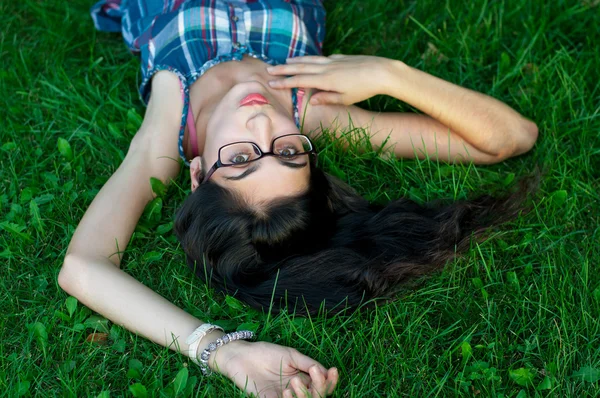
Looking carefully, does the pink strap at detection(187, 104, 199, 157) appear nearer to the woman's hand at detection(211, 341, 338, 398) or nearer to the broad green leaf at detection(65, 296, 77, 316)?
the broad green leaf at detection(65, 296, 77, 316)

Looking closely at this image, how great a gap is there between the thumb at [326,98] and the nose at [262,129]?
565 millimetres

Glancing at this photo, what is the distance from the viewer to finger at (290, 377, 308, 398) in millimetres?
2859

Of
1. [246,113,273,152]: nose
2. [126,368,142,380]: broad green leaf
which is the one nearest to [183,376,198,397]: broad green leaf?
[126,368,142,380]: broad green leaf

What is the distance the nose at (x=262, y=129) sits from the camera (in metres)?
3.41

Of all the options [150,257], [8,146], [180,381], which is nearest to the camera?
[180,381]

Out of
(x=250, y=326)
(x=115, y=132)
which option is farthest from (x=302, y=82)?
(x=250, y=326)

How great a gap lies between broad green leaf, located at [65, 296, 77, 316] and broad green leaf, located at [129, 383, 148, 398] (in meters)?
0.54

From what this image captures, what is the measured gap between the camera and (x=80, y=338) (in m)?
3.31

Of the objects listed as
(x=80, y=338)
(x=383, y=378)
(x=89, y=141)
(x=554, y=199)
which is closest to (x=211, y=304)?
(x=80, y=338)

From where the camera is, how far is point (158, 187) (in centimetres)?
382

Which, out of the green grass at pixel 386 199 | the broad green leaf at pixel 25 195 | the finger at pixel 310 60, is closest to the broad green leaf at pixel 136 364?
the green grass at pixel 386 199

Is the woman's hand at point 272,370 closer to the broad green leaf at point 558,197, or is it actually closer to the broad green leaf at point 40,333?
the broad green leaf at point 40,333

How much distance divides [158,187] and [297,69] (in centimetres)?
98

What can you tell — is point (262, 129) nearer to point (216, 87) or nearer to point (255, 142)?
point (255, 142)
